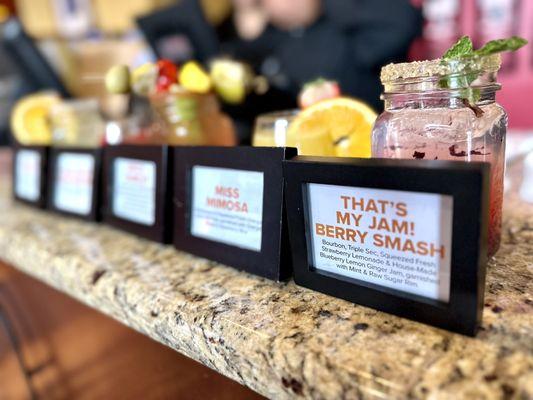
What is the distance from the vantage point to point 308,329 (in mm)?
418

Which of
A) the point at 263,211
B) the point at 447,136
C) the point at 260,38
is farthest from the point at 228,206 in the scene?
the point at 260,38

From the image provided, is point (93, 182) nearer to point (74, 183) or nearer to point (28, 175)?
point (74, 183)

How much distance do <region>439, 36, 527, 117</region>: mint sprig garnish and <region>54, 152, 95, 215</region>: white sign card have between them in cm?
68

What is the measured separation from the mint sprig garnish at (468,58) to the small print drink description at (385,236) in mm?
133

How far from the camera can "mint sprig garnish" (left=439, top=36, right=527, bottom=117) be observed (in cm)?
40

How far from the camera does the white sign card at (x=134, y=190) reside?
2.38 feet

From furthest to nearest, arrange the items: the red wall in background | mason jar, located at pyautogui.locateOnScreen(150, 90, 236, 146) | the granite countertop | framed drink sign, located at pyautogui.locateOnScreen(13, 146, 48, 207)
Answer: the red wall in background, framed drink sign, located at pyautogui.locateOnScreen(13, 146, 48, 207), mason jar, located at pyautogui.locateOnScreen(150, 90, 236, 146), the granite countertop

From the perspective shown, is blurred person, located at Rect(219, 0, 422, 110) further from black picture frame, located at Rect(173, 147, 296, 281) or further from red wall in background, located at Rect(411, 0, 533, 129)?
black picture frame, located at Rect(173, 147, 296, 281)

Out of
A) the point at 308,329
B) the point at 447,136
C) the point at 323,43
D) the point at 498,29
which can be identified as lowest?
the point at 308,329

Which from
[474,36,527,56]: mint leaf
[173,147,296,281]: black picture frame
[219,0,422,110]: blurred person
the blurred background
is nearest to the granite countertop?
[173,147,296,281]: black picture frame

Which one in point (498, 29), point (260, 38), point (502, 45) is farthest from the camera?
point (498, 29)

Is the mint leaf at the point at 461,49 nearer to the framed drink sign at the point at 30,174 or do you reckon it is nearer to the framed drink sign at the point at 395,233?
the framed drink sign at the point at 395,233

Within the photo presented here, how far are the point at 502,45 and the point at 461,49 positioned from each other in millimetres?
46

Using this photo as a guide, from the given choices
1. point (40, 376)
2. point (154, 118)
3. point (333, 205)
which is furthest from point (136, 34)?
point (333, 205)
